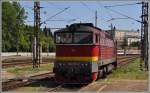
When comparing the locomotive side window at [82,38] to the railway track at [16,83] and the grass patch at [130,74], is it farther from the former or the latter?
the grass patch at [130,74]

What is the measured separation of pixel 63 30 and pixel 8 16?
52037 mm

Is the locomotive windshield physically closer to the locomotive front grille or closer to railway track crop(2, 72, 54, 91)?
the locomotive front grille

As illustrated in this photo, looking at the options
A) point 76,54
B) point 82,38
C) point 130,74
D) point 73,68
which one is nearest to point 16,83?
point 73,68

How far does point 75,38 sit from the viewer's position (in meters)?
21.6

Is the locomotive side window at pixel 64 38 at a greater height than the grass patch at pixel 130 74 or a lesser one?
greater

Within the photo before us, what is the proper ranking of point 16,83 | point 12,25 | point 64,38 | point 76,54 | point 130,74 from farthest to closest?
1. point 12,25
2. point 130,74
3. point 16,83
4. point 64,38
5. point 76,54

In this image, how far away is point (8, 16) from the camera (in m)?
72.9

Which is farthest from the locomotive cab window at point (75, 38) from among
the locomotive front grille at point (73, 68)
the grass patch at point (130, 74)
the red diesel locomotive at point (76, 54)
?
the grass patch at point (130, 74)

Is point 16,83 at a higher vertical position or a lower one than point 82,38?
lower

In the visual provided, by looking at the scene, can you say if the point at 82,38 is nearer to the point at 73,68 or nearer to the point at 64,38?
the point at 64,38

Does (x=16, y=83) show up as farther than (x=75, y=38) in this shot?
Yes

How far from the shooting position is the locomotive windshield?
2156 centimetres

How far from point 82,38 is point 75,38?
346 millimetres

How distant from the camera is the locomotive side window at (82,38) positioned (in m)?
21.5
